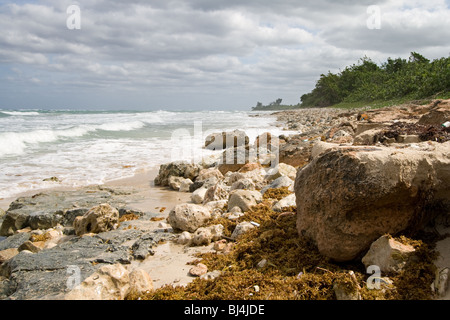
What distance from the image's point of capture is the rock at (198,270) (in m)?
3.33

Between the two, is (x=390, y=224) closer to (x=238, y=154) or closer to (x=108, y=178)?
(x=238, y=154)

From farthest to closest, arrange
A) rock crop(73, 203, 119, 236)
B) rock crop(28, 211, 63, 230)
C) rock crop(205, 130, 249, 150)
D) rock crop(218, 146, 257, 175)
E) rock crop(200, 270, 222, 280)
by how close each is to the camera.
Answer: rock crop(205, 130, 249, 150) → rock crop(218, 146, 257, 175) → rock crop(28, 211, 63, 230) → rock crop(73, 203, 119, 236) → rock crop(200, 270, 222, 280)

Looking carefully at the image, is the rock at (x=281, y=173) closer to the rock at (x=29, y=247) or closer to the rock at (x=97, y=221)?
the rock at (x=97, y=221)

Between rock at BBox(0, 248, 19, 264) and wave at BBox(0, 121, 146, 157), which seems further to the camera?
wave at BBox(0, 121, 146, 157)

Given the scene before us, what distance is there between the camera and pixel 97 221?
16.5 feet

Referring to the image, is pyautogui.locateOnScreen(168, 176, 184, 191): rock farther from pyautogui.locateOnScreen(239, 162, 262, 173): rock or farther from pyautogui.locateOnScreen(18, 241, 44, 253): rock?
pyautogui.locateOnScreen(18, 241, 44, 253): rock

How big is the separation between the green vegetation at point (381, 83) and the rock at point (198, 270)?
918 inches

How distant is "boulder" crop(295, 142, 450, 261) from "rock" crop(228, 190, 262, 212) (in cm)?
191

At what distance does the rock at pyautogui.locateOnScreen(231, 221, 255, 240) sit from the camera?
4.09 metres

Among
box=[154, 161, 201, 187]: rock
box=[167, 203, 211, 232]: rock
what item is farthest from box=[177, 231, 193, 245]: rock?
box=[154, 161, 201, 187]: rock

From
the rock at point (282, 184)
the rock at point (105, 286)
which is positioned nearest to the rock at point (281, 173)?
the rock at point (282, 184)

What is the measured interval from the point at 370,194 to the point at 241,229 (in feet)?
5.79

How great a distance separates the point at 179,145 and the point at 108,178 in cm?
659

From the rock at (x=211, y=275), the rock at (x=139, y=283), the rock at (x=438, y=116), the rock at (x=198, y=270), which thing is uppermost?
the rock at (x=438, y=116)
